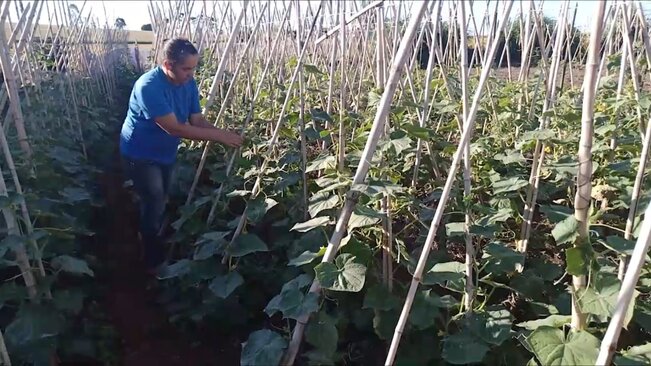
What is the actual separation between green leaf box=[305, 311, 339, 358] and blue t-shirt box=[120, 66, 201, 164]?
1729 mm

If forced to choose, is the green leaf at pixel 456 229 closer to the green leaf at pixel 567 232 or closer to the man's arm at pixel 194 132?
the green leaf at pixel 567 232

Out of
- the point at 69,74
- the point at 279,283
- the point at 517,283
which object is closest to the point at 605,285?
the point at 517,283

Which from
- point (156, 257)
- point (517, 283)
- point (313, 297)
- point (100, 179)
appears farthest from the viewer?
point (100, 179)

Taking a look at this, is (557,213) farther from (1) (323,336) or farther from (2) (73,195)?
(2) (73,195)

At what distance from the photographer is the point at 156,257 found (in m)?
3.93

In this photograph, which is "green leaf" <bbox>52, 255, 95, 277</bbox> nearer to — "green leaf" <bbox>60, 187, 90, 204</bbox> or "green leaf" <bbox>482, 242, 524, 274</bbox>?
"green leaf" <bbox>60, 187, 90, 204</bbox>

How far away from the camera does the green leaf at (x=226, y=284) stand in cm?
284

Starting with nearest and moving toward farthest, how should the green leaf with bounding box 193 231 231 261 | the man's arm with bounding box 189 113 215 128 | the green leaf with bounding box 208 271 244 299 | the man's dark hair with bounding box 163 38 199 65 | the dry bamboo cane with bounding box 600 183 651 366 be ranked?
the dry bamboo cane with bounding box 600 183 651 366 < the green leaf with bounding box 208 271 244 299 < the green leaf with bounding box 193 231 231 261 < the man's dark hair with bounding box 163 38 199 65 < the man's arm with bounding box 189 113 215 128

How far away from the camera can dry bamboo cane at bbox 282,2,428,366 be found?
1898mm

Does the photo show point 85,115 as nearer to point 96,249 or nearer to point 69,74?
point 69,74

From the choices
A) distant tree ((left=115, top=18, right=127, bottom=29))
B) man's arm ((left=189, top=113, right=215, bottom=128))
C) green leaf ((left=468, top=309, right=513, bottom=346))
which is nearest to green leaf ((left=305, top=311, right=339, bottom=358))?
green leaf ((left=468, top=309, right=513, bottom=346))

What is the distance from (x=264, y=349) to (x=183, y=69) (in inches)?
74.1

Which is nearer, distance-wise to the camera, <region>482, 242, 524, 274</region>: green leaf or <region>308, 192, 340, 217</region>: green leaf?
<region>482, 242, 524, 274</region>: green leaf

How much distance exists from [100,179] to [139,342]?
9.32 feet
